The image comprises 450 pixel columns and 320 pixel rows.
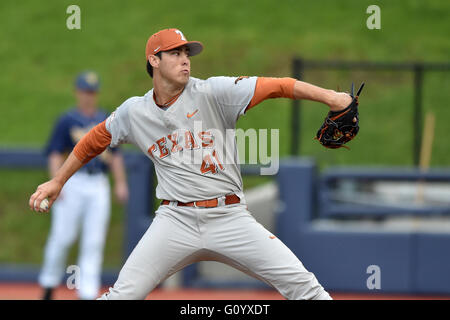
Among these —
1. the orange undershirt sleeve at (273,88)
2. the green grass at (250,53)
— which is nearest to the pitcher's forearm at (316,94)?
the orange undershirt sleeve at (273,88)

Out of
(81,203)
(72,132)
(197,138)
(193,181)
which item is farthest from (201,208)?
(72,132)

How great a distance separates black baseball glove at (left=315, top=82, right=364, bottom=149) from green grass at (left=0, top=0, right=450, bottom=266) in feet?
19.7

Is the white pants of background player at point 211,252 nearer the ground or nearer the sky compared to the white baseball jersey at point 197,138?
nearer the ground

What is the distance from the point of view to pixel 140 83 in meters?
14.9

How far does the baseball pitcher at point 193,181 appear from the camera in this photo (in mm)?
4328

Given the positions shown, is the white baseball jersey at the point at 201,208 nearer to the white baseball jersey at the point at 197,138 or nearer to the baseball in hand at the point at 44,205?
the white baseball jersey at the point at 197,138

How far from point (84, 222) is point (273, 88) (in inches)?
151

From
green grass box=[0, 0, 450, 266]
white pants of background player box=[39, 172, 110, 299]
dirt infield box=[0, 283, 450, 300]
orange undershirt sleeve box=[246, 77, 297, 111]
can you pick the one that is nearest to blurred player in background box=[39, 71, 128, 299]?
white pants of background player box=[39, 172, 110, 299]

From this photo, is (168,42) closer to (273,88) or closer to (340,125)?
(273,88)

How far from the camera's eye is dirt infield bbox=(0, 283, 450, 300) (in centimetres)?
815

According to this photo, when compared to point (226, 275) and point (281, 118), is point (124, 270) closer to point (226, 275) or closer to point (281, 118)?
point (226, 275)

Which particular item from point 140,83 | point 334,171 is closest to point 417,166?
point 334,171

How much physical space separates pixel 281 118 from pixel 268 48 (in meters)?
2.77

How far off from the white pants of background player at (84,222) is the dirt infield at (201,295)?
0.61m
